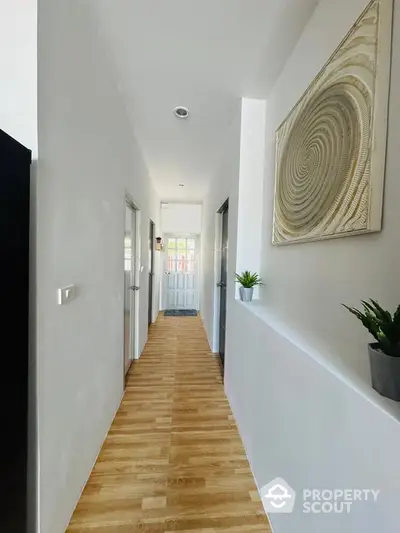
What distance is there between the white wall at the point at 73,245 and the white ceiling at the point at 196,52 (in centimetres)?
18

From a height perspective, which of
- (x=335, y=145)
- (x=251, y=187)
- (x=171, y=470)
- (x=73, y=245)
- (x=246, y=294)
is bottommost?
(x=171, y=470)

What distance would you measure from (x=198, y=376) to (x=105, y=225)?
2.08m

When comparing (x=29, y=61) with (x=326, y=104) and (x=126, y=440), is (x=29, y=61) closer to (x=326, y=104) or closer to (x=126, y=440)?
(x=326, y=104)

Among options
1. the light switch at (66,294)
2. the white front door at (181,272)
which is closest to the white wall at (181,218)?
the white front door at (181,272)

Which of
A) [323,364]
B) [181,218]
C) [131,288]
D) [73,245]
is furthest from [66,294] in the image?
[181,218]

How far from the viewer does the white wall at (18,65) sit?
998 millimetres

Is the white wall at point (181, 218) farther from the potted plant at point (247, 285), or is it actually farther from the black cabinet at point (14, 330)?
the black cabinet at point (14, 330)

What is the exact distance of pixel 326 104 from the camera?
1.29 m

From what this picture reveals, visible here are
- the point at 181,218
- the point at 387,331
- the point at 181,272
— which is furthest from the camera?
the point at 181,272

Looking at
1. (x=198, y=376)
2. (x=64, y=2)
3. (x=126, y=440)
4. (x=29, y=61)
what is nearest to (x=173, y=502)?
(x=126, y=440)

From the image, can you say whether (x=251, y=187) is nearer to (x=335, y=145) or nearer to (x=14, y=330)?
(x=335, y=145)

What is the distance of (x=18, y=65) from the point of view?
1003 millimetres

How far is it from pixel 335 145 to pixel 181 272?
576cm

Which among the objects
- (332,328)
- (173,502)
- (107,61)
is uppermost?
(107,61)
